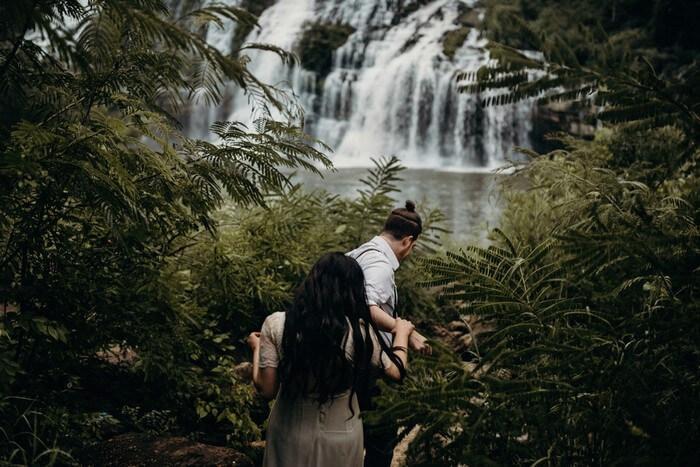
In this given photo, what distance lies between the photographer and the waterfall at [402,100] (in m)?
21.0

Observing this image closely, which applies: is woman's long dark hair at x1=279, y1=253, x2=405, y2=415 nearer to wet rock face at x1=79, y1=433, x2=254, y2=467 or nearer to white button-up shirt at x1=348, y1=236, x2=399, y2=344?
white button-up shirt at x1=348, y1=236, x2=399, y2=344

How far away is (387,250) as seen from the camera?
3570 millimetres

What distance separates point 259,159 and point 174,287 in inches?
42.4

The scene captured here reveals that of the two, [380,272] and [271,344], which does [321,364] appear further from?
[380,272]

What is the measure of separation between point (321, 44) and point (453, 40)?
18.1ft

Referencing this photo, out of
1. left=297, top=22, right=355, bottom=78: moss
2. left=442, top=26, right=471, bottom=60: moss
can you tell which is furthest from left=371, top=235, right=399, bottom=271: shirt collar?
left=297, top=22, right=355, bottom=78: moss

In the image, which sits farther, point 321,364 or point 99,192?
point 321,364

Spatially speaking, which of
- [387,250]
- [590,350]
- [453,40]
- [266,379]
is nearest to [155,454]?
[266,379]

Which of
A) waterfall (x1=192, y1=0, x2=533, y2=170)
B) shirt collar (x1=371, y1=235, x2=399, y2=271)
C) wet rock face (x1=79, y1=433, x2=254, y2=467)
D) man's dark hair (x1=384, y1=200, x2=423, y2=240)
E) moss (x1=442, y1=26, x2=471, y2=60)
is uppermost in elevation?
moss (x1=442, y1=26, x2=471, y2=60)

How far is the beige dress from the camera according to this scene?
2.71 m

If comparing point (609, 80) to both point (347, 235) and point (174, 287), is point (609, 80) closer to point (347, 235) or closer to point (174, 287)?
point (174, 287)

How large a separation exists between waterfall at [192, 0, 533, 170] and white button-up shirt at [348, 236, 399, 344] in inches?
677

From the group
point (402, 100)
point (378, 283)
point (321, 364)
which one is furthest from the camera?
point (402, 100)

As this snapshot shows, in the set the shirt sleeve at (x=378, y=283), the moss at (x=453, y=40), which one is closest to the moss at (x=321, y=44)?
the moss at (x=453, y=40)
